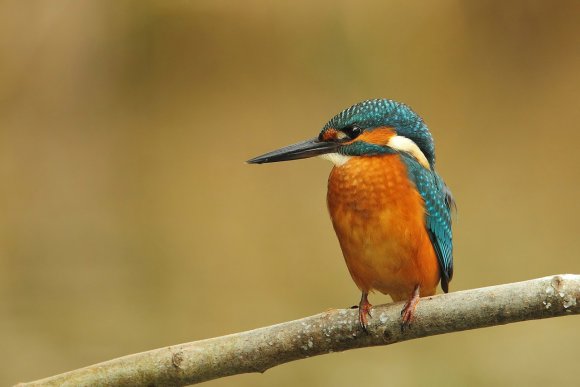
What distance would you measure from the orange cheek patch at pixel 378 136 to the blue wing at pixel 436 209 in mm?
66

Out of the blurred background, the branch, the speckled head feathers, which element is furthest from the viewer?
the blurred background

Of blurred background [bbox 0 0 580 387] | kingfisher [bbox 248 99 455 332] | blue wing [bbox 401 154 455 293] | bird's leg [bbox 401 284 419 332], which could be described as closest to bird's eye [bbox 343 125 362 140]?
kingfisher [bbox 248 99 455 332]

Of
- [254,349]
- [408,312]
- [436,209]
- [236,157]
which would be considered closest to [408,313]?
[408,312]

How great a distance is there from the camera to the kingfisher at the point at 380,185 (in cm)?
227

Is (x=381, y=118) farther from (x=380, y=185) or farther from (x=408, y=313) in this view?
(x=408, y=313)

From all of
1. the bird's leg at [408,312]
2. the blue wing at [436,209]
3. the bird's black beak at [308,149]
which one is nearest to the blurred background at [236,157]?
the blue wing at [436,209]

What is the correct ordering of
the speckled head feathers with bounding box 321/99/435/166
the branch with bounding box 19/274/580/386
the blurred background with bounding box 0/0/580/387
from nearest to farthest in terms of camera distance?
the branch with bounding box 19/274/580/386 < the speckled head feathers with bounding box 321/99/435/166 < the blurred background with bounding box 0/0/580/387

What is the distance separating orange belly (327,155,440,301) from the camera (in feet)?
7.45

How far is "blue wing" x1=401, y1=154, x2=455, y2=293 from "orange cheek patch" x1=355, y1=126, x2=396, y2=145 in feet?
0.22

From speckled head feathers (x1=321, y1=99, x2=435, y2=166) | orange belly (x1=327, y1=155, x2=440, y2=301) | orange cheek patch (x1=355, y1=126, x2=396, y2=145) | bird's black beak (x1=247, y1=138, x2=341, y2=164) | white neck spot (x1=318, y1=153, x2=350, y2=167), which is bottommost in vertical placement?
orange belly (x1=327, y1=155, x2=440, y2=301)

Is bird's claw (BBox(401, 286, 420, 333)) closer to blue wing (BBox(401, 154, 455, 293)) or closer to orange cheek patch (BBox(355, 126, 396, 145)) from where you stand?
blue wing (BBox(401, 154, 455, 293))

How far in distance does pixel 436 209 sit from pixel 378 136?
0.87 feet

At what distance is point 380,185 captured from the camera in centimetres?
227

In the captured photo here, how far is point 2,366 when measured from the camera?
3971 millimetres
